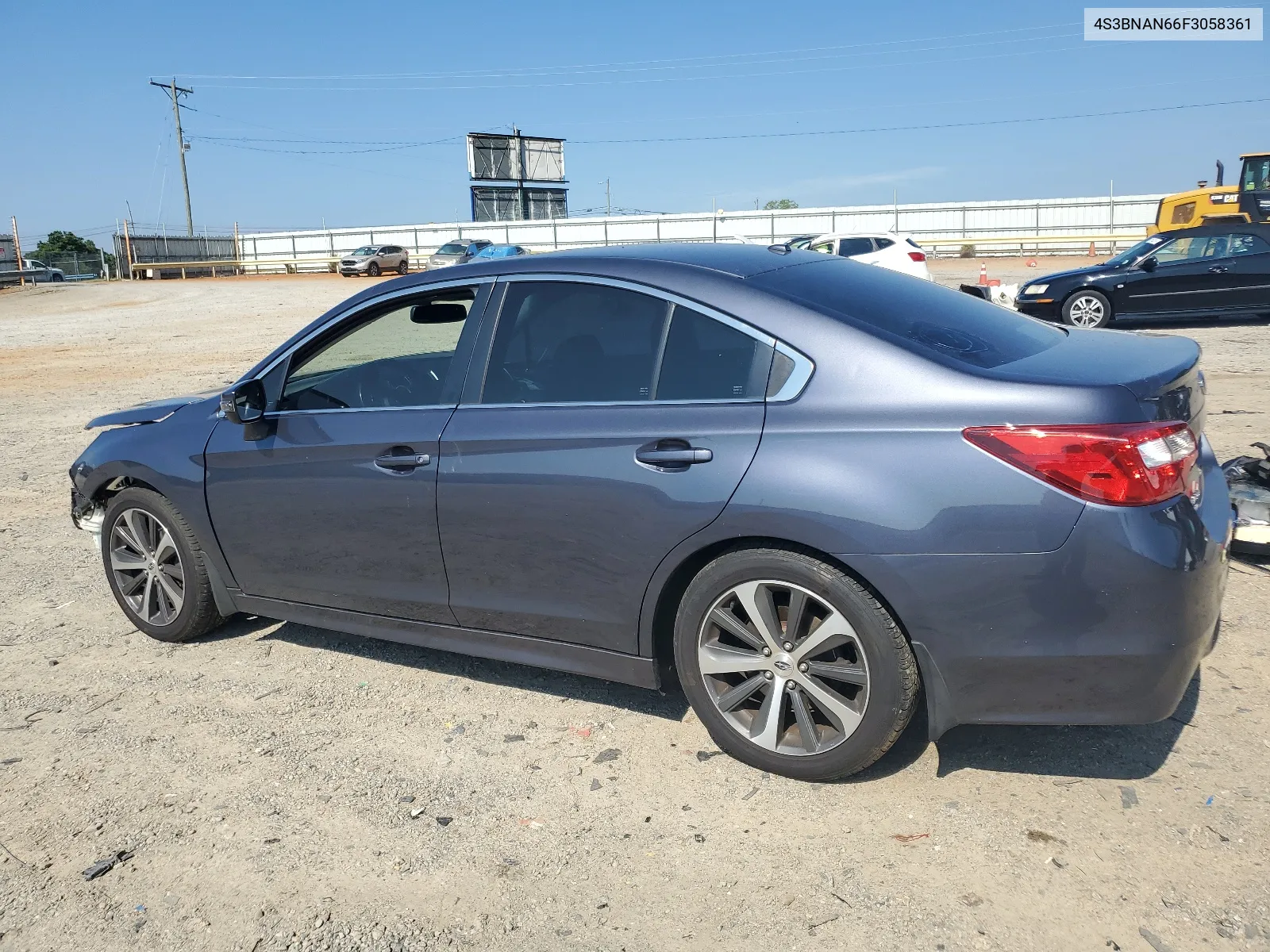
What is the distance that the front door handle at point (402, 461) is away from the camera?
3988mm

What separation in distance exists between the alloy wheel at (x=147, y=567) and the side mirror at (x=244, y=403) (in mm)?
764

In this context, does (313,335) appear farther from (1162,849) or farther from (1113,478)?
(1162,849)

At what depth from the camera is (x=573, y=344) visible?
3.92 m

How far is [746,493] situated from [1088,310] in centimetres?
1449

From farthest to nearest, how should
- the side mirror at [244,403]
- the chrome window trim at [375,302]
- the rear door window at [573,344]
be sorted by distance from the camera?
the side mirror at [244,403]
the chrome window trim at [375,302]
the rear door window at [573,344]

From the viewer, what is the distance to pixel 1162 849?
3016mm

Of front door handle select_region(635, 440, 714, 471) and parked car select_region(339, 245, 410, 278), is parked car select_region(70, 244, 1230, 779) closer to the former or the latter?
front door handle select_region(635, 440, 714, 471)

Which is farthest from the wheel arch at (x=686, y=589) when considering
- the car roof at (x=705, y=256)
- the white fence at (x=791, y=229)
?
the white fence at (x=791, y=229)

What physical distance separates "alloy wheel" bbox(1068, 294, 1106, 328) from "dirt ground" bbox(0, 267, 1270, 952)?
1198 cm

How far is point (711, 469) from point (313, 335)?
2.01 m

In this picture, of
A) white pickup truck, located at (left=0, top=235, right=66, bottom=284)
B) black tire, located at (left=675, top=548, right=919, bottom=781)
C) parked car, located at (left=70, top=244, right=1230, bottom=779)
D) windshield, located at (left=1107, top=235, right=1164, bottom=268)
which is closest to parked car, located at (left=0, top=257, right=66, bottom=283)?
white pickup truck, located at (left=0, top=235, right=66, bottom=284)

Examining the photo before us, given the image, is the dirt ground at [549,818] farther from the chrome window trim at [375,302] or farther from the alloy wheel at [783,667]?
the chrome window trim at [375,302]

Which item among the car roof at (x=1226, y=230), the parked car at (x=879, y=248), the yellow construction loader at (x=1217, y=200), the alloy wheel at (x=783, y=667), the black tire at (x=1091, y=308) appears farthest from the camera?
the yellow construction loader at (x=1217, y=200)

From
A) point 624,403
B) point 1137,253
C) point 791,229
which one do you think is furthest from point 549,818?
point 791,229
